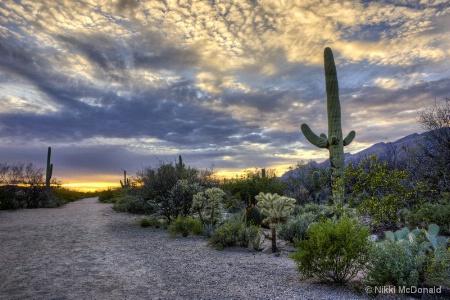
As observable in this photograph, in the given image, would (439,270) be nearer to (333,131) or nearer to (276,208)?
(276,208)

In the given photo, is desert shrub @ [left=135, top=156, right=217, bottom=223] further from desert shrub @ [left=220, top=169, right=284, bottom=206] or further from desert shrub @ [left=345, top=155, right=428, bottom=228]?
desert shrub @ [left=345, top=155, right=428, bottom=228]

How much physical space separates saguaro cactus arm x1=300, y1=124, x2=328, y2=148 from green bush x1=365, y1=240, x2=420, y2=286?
30.4ft

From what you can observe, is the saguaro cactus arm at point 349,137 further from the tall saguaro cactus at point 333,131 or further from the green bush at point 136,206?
the green bush at point 136,206

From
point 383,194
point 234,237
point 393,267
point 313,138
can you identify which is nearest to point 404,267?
point 393,267

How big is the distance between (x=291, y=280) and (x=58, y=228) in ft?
33.8

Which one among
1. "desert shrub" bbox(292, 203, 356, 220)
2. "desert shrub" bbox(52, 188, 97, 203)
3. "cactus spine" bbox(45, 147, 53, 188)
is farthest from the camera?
"desert shrub" bbox(52, 188, 97, 203)

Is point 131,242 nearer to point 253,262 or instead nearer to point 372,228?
point 253,262

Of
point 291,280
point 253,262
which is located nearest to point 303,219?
point 253,262

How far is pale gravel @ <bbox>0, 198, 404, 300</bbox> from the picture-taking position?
5.27 meters

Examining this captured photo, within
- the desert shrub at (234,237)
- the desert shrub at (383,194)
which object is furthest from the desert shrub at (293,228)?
the desert shrub at (383,194)

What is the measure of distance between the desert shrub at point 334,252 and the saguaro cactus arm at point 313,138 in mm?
8875

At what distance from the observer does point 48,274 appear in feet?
A: 21.3

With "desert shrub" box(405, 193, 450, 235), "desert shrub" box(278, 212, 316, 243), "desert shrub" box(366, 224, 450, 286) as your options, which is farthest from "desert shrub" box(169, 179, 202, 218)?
"desert shrub" box(366, 224, 450, 286)

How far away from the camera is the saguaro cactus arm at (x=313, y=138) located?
1409 centimetres
